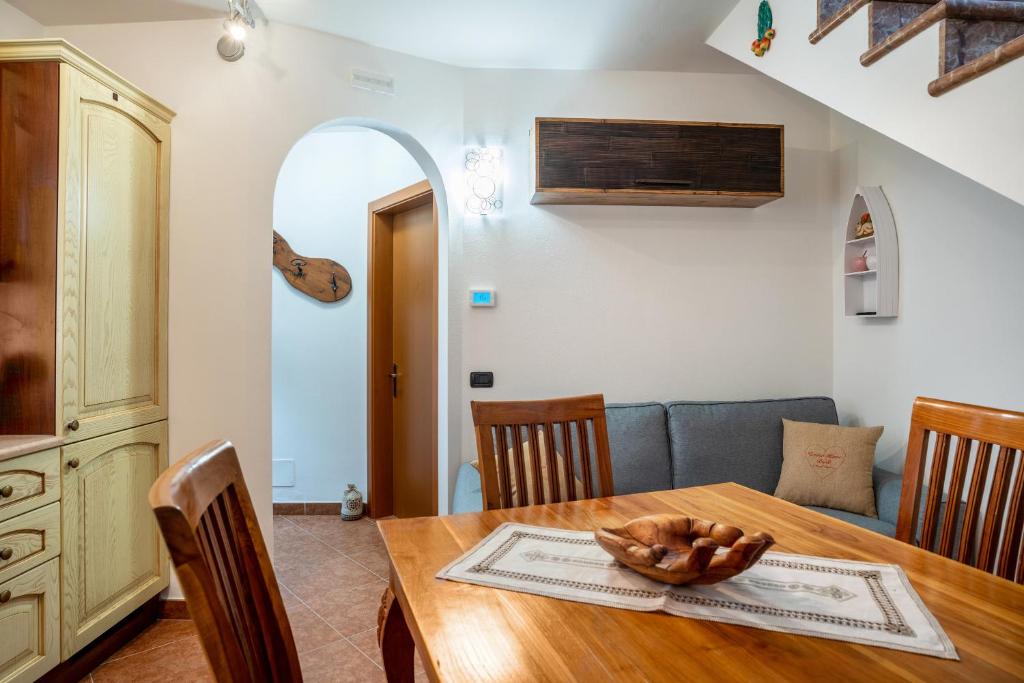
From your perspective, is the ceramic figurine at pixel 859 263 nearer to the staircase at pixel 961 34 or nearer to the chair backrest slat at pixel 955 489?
the staircase at pixel 961 34

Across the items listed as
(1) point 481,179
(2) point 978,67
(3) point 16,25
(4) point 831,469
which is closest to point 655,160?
(1) point 481,179

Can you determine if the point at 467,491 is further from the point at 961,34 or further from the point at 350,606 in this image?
the point at 961,34

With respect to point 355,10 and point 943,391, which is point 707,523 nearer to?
point 943,391

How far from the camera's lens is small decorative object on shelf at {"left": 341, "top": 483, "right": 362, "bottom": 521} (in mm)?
3891

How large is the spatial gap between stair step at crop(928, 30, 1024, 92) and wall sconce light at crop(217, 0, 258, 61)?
2451mm

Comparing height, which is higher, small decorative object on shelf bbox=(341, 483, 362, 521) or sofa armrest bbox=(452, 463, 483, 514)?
sofa armrest bbox=(452, 463, 483, 514)

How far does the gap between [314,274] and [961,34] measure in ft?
11.7

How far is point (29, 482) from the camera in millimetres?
1802

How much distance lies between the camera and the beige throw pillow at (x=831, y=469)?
2588 mm

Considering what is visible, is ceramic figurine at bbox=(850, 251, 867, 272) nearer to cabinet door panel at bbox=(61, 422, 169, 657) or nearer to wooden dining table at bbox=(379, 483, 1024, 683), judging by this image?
wooden dining table at bbox=(379, 483, 1024, 683)

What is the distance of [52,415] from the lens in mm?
1924

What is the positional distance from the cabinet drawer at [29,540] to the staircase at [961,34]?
2.87 meters

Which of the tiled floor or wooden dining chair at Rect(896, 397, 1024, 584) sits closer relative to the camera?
wooden dining chair at Rect(896, 397, 1024, 584)

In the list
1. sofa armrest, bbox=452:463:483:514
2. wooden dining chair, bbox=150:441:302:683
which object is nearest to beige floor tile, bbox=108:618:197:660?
sofa armrest, bbox=452:463:483:514
